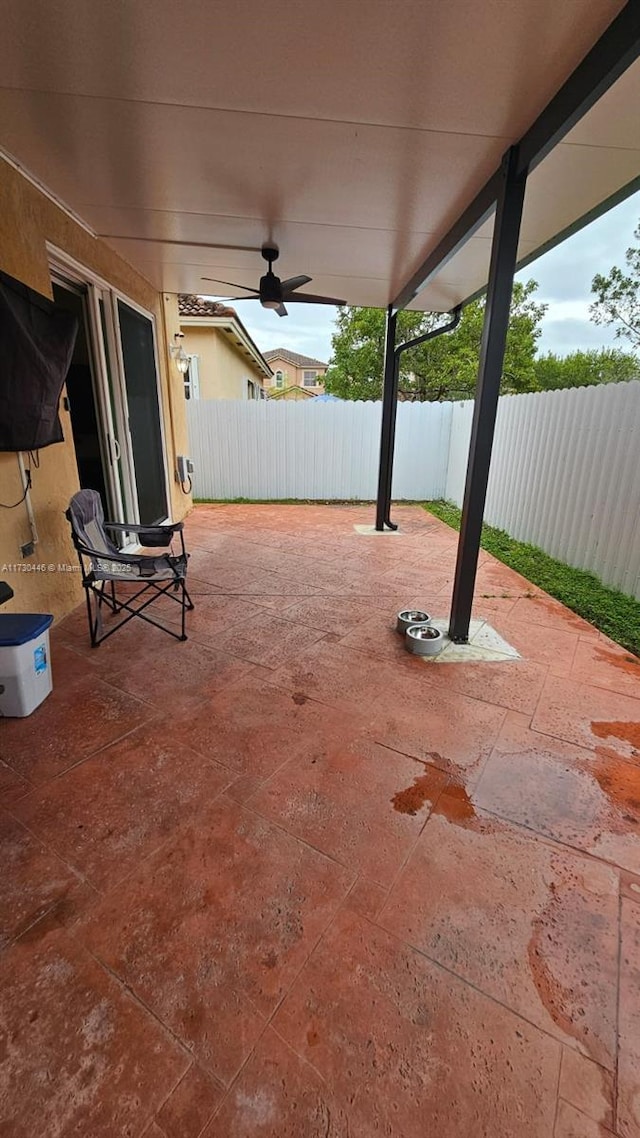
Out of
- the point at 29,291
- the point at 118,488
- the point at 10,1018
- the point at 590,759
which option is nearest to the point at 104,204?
the point at 29,291

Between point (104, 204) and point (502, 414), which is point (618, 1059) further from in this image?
point (502, 414)

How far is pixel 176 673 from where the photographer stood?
248cm

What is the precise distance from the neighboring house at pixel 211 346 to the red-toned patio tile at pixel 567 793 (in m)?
8.42

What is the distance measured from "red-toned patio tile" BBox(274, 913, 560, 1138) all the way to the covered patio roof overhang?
6.63ft

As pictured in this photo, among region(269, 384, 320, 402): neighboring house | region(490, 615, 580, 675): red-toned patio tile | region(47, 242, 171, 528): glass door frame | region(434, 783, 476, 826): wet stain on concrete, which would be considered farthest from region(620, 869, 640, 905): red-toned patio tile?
region(269, 384, 320, 402): neighboring house

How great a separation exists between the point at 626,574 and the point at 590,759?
6.83 ft

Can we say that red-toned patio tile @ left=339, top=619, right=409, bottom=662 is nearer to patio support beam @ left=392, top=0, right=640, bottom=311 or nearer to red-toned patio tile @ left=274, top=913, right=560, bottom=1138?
red-toned patio tile @ left=274, top=913, right=560, bottom=1138

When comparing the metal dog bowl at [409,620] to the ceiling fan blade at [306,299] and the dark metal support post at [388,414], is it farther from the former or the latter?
the ceiling fan blade at [306,299]

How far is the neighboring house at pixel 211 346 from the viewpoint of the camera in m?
9.02

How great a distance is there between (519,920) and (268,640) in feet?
6.28

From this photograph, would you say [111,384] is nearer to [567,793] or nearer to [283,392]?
[567,793]

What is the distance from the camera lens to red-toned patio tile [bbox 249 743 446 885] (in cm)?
146

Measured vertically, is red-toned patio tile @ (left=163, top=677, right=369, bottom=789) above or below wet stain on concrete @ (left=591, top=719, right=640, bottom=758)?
above

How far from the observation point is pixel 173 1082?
92 centimetres
